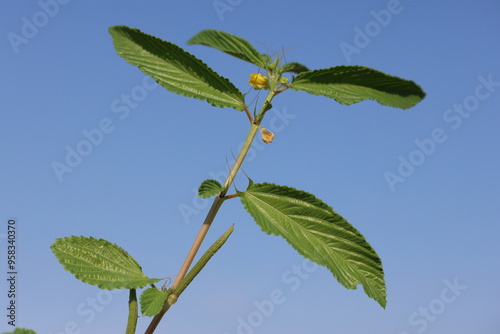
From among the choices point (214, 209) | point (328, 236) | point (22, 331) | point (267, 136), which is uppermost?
point (267, 136)

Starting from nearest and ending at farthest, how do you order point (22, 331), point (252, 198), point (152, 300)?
point (22, 331) < point (152, 300) < point (252, 198)

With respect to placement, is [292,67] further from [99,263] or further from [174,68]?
[99,263]

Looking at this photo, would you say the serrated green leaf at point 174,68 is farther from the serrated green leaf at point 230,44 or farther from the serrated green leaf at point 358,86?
the serrated green leaf at point 358,86

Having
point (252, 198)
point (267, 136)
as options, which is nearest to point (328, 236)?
point (252, 198)

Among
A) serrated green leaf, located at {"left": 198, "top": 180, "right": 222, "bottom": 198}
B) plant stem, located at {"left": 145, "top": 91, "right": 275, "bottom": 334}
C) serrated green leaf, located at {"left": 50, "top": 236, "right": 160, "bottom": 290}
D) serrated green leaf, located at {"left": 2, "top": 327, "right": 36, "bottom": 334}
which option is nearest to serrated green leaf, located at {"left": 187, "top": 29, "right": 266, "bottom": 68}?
plant stem, located at {"left": 145, "top": 91, "right": 275, "bottom": 334}

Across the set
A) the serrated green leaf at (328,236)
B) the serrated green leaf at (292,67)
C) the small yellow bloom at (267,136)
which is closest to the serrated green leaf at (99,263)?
the serrated green leaf at (328,236)

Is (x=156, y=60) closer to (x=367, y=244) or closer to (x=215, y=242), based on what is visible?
(x=215, y=242)

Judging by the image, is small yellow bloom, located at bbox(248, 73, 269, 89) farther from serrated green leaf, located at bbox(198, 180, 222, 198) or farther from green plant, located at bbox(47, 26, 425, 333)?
serrated green leaf, located at bbox(198, 180, 222, 198)

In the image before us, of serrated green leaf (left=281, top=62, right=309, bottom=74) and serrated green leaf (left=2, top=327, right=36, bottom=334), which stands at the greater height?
serrated green leaf (left=281, top=62, right=309, bottom=74)
